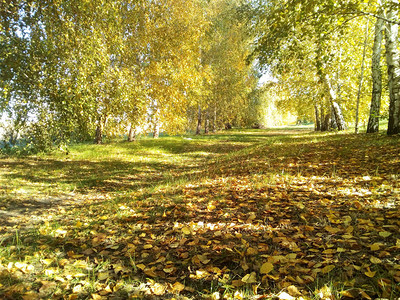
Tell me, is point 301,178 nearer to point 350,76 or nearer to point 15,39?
point 15,39

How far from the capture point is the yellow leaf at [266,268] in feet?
7.05

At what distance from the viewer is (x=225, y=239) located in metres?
2.92

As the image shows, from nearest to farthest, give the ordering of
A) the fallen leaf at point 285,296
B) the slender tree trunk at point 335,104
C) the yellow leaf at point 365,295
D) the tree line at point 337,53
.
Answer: the yellow leaf at point 365,295, the fallen leaf at point 285,296, the tree line at point 337,53, the slender tree trunk at point 335,104

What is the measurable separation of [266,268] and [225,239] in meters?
0.79

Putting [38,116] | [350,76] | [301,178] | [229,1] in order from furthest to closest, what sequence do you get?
[229,1] → [350,76] → [38,116] → [301,178]

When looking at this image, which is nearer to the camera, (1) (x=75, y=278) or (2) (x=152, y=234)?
(1) (x=75, y=278)

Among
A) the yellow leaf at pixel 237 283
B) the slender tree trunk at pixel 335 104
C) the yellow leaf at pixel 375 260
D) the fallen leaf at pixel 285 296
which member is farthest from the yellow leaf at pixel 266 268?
the slender tree trunk at pixel 335 104

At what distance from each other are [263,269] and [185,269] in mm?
823

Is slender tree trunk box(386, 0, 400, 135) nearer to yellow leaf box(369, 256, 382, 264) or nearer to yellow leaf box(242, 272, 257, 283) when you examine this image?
yellow leaf box(369, 256, 382, 264)

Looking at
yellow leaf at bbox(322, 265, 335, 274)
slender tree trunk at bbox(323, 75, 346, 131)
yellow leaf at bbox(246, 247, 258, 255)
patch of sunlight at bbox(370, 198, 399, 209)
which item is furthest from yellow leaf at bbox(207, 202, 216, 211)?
slender tree trunk at bbox(323, 75, 346, 131)

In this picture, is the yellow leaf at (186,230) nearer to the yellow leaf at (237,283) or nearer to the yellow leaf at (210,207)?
the yellow leaf at (210,207)

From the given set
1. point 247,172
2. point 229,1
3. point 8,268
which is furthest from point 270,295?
point 229,1

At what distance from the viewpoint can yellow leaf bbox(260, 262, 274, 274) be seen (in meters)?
2.15

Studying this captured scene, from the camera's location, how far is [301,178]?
4969 millimetres
